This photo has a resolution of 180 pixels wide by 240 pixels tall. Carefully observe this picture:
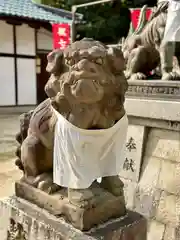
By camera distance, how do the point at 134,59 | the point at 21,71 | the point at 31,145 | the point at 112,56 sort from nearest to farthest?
the point at 112,56, the point at 31,145, the point at 134,59, the point at 21,71

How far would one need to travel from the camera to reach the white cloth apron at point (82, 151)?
4.74 ft

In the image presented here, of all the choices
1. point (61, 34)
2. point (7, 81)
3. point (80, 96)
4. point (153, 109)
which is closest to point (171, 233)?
point (153, 109)

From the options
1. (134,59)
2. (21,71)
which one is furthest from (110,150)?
(21,71)

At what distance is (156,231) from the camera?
2.51 m

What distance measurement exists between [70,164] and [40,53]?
10348 mm

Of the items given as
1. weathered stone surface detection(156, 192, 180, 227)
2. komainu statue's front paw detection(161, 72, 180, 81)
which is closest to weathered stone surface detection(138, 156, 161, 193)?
weathered stone surface detection(156, 192, 180, 227)

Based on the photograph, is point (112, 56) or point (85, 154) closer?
point (112, 56)

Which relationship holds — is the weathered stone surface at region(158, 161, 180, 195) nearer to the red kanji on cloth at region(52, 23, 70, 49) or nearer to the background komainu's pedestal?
the background komainu's pedestal

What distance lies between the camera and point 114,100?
1442 mm

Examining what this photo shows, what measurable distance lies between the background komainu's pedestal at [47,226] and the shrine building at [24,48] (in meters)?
8.83

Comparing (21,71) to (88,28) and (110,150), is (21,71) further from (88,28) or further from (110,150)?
(110,150)

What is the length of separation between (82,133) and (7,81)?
9487mm

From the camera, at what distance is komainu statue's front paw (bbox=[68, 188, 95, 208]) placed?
1.47 meters

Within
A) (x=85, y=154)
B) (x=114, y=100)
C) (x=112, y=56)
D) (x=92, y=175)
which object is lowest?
(x=92, y=175)
